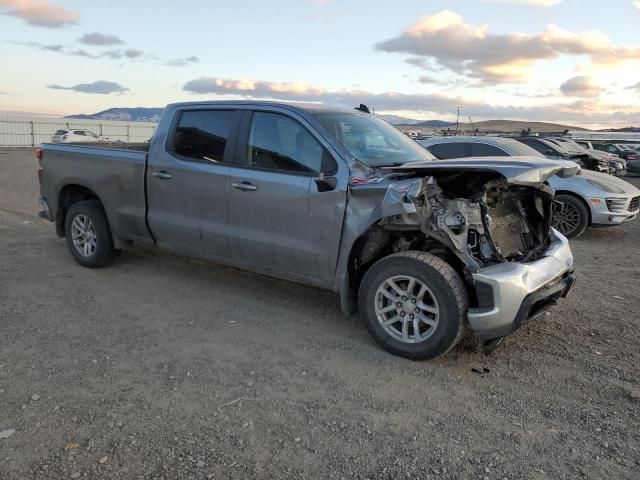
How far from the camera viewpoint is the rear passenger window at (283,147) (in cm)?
455

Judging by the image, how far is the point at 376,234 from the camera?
432 centimetres

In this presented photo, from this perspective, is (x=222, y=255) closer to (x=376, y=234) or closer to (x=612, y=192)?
(x=376, y=234)

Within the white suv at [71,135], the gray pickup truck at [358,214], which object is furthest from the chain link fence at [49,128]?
the gray pickup truck at [358,214]

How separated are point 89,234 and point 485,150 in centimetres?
690

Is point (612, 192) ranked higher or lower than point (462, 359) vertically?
higher

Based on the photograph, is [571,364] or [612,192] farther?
[612,192]

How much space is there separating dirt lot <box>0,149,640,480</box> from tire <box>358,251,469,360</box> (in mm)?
154

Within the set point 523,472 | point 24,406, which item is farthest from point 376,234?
point 24,406

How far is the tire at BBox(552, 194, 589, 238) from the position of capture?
350 inches

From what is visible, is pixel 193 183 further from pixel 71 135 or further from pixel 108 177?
pixel 71 135

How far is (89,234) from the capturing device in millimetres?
6363

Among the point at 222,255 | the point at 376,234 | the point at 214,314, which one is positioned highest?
the point at 376,234

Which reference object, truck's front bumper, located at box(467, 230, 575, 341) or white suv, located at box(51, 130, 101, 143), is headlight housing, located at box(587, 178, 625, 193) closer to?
truck's front bumper, located at box(467, 230, 575, 341)

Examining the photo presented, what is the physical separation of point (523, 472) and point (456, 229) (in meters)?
1.75
